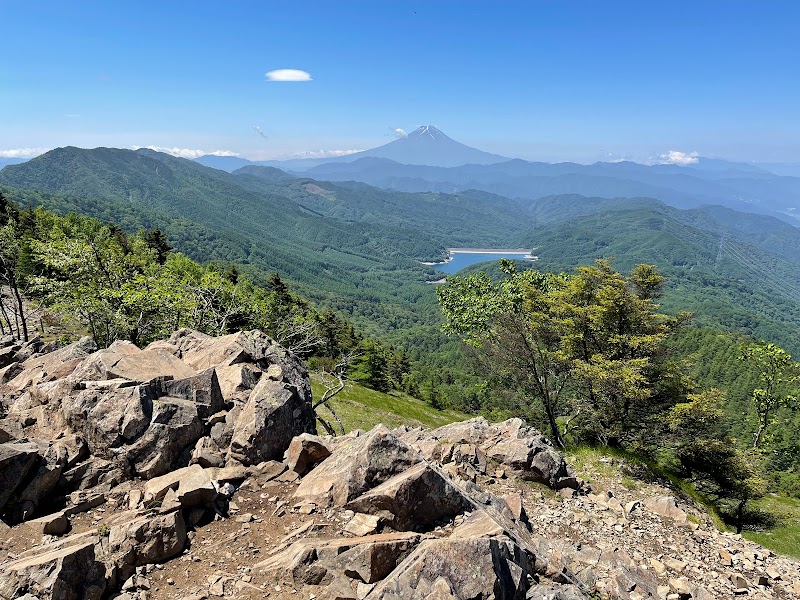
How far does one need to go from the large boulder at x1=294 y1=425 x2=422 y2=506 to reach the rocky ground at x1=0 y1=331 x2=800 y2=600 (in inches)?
1.6

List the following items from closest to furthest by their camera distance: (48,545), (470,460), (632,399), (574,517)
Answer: (48,545) < (574,517) < (470,460) < (632,399)

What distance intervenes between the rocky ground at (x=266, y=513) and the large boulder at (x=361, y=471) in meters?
0.04

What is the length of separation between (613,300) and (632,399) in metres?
6.07

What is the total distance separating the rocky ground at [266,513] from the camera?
9.20 meters

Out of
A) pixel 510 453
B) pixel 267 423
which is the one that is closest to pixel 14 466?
pixel 267 423

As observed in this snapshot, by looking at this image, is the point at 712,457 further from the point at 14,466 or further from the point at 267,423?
the point at 14,466

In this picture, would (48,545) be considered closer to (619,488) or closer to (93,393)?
(93,393)

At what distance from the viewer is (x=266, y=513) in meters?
11.7

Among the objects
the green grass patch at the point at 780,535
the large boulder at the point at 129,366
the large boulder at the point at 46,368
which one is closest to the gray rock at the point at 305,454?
the large boulder at the point at 129,366

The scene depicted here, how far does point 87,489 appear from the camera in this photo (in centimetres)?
1190

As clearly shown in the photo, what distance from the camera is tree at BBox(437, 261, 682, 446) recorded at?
1037 inches

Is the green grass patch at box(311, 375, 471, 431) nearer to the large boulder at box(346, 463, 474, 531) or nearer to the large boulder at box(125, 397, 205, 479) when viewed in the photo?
the large boulder at box(125, 397, 205, 479)

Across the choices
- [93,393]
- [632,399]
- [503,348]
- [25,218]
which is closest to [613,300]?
[632,399]

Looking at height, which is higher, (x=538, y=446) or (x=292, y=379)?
(x=292, y=379)
